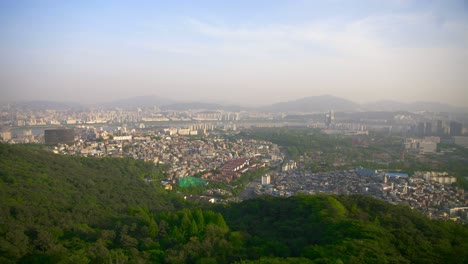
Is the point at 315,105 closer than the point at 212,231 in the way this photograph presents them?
No

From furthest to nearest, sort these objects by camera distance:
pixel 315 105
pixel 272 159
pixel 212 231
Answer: pixel 315 105, pixel 272 159, pixel 212 231

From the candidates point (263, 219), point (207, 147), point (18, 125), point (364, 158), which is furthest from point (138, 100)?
point (263, 219)

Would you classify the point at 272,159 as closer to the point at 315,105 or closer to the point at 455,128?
the point at 455,128

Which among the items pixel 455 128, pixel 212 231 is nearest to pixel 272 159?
pixel 455 128

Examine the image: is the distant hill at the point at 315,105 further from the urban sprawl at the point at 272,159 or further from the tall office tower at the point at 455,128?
the tall office tower at the point at 455,128

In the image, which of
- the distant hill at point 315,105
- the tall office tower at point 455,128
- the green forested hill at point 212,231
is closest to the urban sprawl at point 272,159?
the tall office tower at point 455,128

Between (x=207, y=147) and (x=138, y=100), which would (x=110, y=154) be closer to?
(x=207, y=147)

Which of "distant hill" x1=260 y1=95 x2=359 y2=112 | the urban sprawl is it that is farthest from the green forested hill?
"distant hill" x1=260 y1=95 x2=359 y2=112
